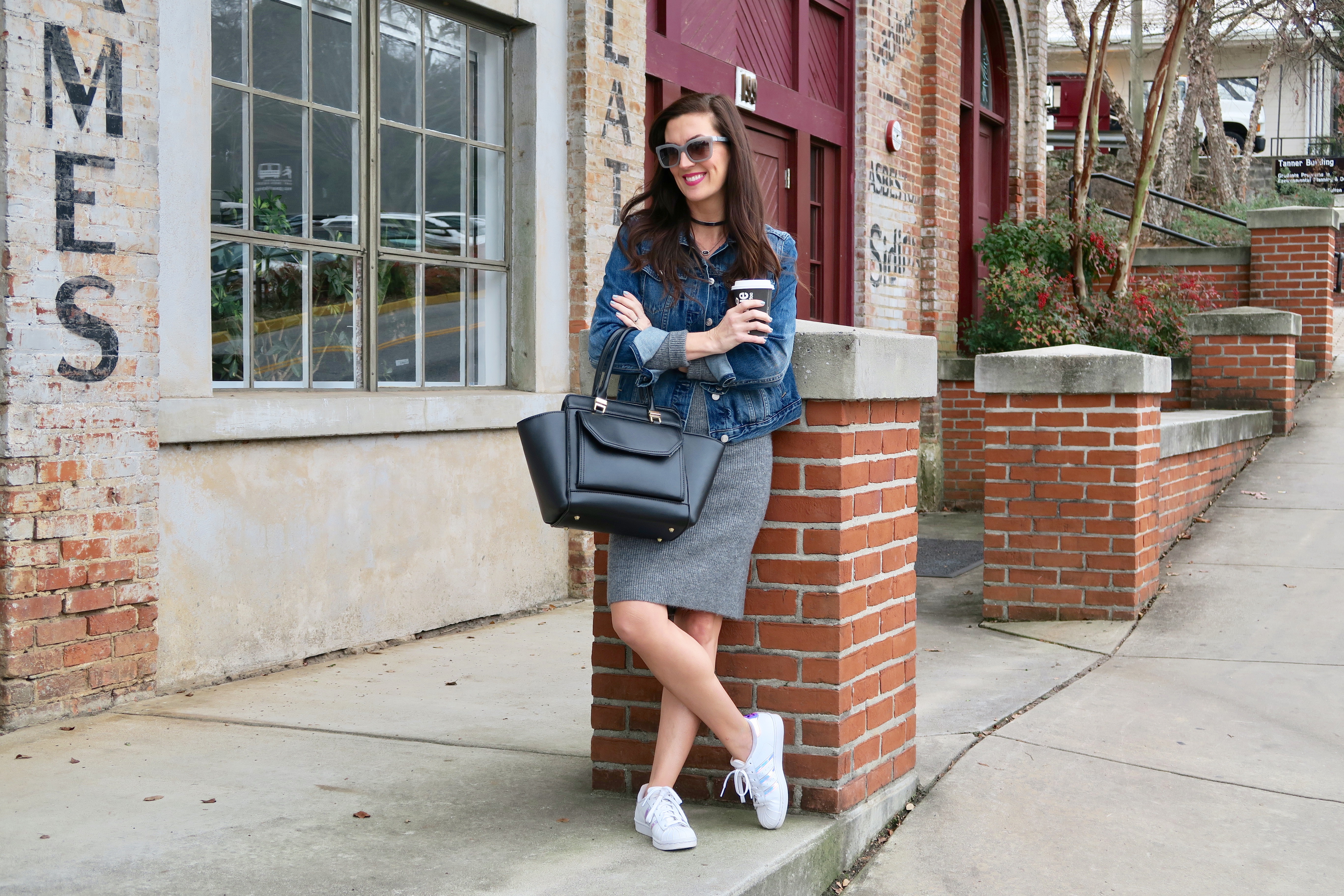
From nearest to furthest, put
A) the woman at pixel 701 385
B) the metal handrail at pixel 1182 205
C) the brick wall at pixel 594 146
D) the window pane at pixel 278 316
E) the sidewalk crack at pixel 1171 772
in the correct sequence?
the woman at pixel 701 385, the sidewalk crack at pixel 1171 772, the window pane at pixel 278 316, the brick wall at pixel 594 146, the metal handrail at pixel 1182 205

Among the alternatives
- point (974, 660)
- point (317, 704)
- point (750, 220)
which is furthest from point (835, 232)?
point (750, 220)

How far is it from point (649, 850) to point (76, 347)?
269 cm

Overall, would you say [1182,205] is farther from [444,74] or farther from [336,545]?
[336,545]

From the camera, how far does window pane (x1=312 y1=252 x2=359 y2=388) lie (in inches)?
224

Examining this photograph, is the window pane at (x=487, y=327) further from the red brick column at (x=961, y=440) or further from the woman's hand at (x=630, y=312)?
the red brick column at (x=961, y=440)

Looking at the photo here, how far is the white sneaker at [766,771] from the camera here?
3197mm

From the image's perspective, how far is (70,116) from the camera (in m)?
4.38

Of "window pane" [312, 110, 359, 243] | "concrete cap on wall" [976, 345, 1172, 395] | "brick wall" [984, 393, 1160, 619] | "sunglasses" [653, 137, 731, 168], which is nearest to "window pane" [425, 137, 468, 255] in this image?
"window pane" [312, 110, 359, 243]

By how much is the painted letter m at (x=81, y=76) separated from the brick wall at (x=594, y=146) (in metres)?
2.67

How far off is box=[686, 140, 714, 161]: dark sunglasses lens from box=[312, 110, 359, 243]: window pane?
2.97m

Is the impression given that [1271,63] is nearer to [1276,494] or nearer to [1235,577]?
[1276,494]

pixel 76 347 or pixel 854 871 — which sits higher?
pixel 76 347

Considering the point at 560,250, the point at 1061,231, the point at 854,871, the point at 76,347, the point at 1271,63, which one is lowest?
the point at 854,871

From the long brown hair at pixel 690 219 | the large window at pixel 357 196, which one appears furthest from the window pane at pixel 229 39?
the long brown hair at pixel 690 219
